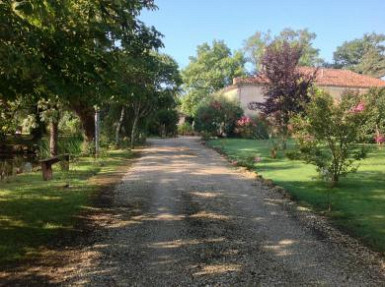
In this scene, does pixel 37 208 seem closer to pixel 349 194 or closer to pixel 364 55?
pixel 349 194

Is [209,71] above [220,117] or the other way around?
above

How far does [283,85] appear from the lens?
23359 mm

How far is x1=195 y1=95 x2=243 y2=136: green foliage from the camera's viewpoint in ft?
132

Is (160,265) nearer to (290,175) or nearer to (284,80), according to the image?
(290,175)

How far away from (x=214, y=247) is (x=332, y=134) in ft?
22.0

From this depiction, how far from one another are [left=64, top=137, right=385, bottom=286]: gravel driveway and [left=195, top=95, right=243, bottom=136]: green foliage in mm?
28431

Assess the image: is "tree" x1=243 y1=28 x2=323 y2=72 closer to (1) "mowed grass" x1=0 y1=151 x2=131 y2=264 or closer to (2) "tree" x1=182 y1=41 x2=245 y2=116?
(2) "tree" x1=182 y1=41 x2=245 y2=116

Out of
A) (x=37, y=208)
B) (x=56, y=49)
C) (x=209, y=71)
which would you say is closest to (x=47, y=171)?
(x=37, y=208)

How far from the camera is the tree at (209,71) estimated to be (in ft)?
247

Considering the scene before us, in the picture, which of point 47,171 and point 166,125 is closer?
point 47,171

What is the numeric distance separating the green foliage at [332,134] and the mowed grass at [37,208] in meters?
6.06

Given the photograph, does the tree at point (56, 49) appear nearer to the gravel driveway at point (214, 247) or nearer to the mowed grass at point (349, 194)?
the gravel driveway at point (214, 247)

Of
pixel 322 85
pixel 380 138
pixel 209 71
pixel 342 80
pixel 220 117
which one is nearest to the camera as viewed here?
pixel 380 138

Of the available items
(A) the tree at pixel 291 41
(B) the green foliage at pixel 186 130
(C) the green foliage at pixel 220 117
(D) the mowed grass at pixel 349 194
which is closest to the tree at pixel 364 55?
(A) the tree at pixel 291 41
